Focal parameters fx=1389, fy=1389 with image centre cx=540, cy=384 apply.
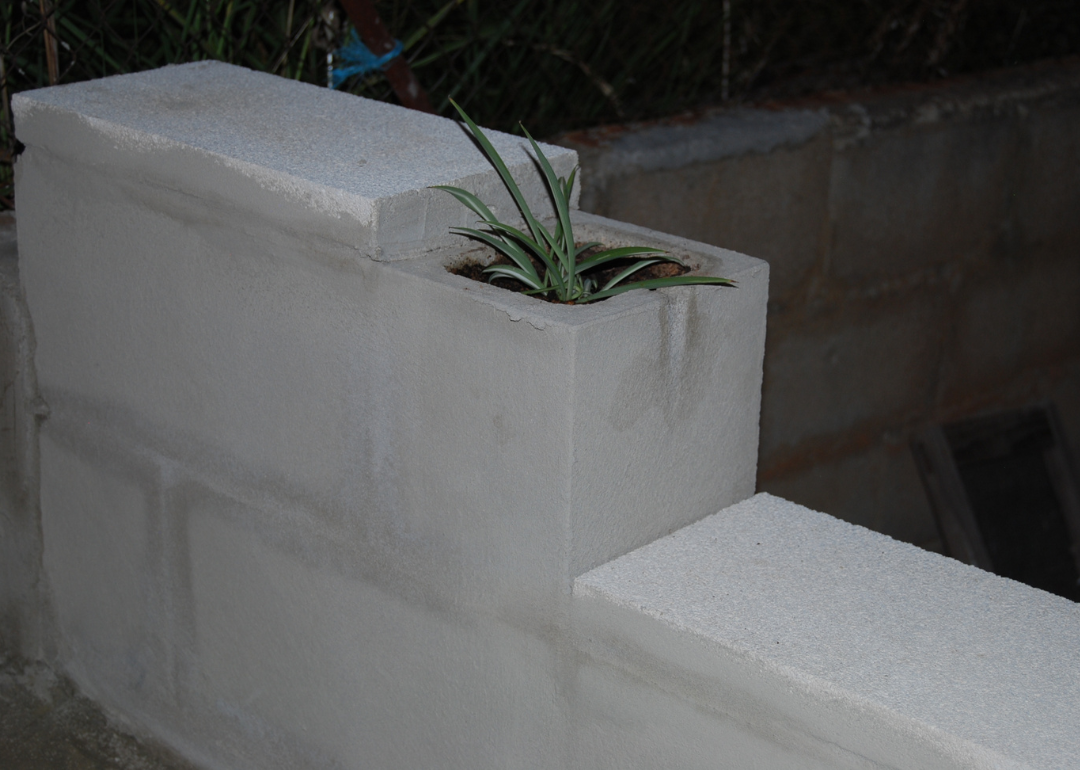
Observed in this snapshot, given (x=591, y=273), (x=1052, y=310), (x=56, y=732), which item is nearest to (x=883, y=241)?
(x=1052, y=310)

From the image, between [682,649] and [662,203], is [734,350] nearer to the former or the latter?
[682,649]

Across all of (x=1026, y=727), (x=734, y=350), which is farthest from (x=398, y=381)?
(x=1026, y=727)

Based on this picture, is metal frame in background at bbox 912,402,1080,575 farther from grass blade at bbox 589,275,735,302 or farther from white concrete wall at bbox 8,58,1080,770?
grass blade at bbox 589,275,735,302

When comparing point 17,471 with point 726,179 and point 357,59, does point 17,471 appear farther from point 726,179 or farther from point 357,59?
point 726,179

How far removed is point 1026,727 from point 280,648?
114cm

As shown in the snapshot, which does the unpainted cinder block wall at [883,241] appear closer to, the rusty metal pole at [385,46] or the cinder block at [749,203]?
the cinder block at [749,203]

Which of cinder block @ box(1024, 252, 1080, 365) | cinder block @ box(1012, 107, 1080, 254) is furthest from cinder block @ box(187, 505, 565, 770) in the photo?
cinder block @ box(1024, 252, 1080, 365)

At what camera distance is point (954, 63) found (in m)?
4.40

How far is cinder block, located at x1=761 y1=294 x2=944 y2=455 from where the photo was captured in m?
3.70

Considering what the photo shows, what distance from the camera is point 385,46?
9.90ft

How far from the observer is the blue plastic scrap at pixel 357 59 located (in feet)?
9.91

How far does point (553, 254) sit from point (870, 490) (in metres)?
2.42

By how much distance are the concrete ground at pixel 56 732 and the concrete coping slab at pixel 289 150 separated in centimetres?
100

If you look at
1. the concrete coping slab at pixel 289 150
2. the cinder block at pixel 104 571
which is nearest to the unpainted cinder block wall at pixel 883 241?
the concrete coping slab at pixel 289 150
